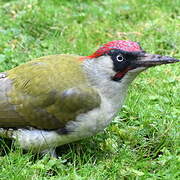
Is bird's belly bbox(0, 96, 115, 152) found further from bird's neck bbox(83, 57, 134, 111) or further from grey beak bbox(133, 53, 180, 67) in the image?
grey beak bbox(133, 53, 180, 67)

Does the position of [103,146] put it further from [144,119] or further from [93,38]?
[93,38]

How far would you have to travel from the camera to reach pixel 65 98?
482 centimetres

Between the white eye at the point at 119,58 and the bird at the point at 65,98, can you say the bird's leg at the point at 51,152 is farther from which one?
the white eye at the point at 119,58

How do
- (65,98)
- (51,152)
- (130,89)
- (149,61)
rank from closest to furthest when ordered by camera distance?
(149,61), (65,98), (51,152), (130,89)

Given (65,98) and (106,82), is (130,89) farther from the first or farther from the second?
(65,98)

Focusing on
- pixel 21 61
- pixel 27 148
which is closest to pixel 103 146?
pixel 27 148

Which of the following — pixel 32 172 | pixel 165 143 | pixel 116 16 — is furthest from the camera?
pixel 116 16

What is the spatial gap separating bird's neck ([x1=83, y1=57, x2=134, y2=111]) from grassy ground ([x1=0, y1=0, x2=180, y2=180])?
1.76 feet

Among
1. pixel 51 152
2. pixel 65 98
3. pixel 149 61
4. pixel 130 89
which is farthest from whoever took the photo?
pixel 130 89

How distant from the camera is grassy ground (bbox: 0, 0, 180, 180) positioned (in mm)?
4711

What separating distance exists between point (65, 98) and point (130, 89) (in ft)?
5.30

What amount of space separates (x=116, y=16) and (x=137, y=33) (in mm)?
671

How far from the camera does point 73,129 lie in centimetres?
486

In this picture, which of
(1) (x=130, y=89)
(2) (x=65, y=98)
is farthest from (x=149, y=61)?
(1) (x=130, y=89)
